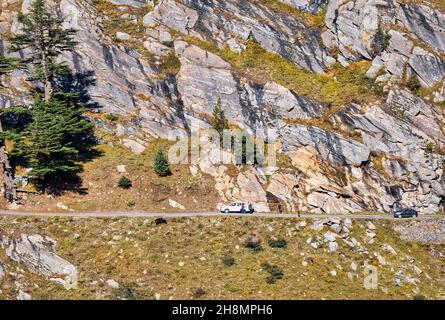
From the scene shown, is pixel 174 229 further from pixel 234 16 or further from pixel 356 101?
pixel 234 16

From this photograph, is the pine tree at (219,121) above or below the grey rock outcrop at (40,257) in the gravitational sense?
above

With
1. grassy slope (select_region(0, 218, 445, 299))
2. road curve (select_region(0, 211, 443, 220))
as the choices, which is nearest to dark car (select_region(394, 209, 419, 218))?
road curve (select_region(0, 211, 443, 220))

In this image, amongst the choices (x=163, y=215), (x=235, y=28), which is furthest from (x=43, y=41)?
(x=235, y=28)

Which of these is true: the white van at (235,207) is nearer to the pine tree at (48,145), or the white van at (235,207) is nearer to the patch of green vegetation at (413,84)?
the pine tree at (48,145)

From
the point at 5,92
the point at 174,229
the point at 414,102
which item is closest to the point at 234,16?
the point at 414,102

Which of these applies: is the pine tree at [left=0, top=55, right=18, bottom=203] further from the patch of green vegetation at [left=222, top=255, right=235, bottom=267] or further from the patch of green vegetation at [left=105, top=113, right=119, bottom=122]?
the patch of green vegetation at [left=222, top=255, right=235, bottom=267]

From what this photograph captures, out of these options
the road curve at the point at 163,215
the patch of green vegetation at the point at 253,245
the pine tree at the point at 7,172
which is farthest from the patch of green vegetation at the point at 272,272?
the pine tree at the point at 7,172
